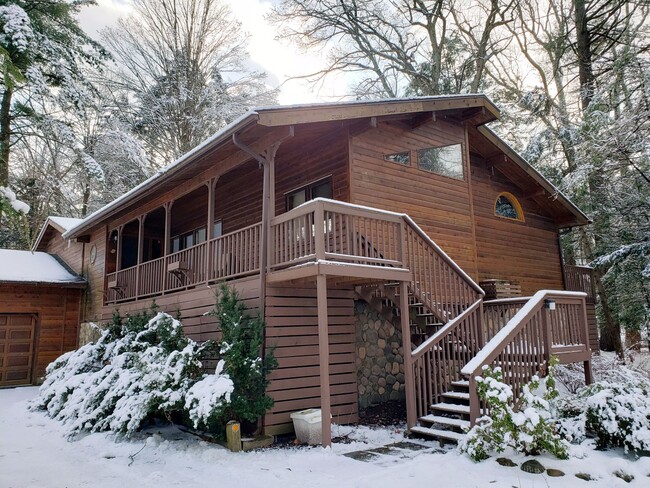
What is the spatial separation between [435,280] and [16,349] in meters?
13.3

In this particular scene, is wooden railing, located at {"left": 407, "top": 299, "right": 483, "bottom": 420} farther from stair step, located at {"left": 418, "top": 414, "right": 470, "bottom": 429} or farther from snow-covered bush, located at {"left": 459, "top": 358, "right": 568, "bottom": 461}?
snow-covered bush, located at {"left": 459, "top": 358, "right": 568, "bottom": 461}

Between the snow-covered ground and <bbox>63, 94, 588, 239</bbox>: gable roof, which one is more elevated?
<bbox>63, 94, 588, 239</bbox>: gable roof

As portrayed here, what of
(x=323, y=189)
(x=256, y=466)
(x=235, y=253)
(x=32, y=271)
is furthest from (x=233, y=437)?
(x=32, y=271)

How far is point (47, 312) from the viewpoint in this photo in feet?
51.3

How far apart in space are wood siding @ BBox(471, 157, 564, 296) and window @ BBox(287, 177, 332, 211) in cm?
447

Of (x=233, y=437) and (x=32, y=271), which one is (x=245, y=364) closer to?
(x=233, y=437)

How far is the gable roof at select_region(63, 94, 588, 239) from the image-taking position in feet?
23.8

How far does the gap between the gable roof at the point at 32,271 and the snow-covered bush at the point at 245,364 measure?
10497mm

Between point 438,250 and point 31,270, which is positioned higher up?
point 31,270

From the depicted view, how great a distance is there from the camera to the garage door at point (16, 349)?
1445cm

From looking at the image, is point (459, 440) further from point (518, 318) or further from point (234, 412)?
point (234, 412)

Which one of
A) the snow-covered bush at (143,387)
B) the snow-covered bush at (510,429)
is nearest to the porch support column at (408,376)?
the snow-covered bush at (510,429)

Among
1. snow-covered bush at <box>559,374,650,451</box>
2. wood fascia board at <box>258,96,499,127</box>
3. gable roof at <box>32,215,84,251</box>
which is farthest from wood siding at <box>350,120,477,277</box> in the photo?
gable roof at <box>32,215,84,251</box>

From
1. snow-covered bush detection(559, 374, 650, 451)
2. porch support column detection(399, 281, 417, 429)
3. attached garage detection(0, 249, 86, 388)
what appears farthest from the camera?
attached garage detection(0, 249, 86, 388)
